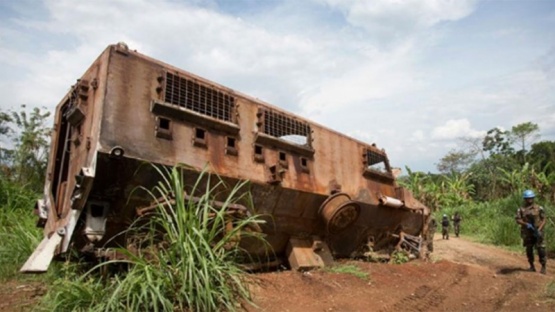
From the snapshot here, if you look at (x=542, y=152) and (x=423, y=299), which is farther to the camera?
(x=542, y=152)

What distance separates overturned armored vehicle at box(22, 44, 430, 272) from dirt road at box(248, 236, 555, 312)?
0.96 meters

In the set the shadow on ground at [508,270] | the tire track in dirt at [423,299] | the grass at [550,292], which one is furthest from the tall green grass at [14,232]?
the shadow on ground at [508,270]

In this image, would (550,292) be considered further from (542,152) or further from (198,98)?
(542,152)

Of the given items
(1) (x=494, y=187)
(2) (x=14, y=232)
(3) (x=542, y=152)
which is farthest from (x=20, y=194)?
(3) (x=542, y=152)

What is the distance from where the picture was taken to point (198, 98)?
5.95 meters

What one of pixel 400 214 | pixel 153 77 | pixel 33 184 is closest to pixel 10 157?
pixel 33 184

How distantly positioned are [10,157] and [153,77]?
522 inches

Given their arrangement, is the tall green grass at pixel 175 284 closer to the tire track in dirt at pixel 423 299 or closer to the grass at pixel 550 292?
the tire track in dirt at pixel 423 299

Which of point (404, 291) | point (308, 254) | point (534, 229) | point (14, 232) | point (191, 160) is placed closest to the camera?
point (191, 160)

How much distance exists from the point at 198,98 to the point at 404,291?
13.1 feet

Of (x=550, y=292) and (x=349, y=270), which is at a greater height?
(x=349, y=270)

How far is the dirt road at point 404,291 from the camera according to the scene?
15.9 ft

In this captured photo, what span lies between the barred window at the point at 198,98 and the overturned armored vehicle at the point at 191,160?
0.05ft

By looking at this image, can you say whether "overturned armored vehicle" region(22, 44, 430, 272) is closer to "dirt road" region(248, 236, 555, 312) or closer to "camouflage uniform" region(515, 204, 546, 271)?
"dirt road" region(248, 236, 555, 312)
